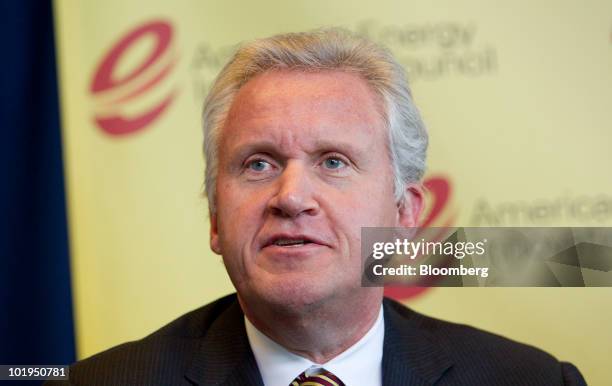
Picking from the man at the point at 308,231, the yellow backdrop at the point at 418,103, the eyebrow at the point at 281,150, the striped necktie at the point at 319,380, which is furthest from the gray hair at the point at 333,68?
the yellow backdrop at the point at 418,103

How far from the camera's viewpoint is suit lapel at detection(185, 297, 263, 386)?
225 cm

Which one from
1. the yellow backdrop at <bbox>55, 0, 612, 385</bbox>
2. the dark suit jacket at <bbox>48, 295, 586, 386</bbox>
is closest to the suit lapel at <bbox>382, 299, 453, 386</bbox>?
the dark suit jacket at <bbox>48, 295, 586, 386</bbox>

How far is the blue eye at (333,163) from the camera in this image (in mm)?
2186

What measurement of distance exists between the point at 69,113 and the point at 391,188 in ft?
3.93

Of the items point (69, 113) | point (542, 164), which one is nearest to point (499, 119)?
point (542, 164)

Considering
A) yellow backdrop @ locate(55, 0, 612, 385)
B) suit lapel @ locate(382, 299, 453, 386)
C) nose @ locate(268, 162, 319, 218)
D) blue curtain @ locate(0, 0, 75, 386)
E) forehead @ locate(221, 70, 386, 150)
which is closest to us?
nose @ locate(268, 162, 319, 218)

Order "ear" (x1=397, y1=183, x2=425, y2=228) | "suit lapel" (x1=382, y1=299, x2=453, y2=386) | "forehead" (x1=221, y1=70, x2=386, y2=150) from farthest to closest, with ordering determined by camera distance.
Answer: "ear" (x1=397, y1=183, x2=425, y2=228), "suit lapel" (x1=382, y1=299, x2=453, y2=386), "forehead" (x1=221, y1=70, x2=386, y2=150)

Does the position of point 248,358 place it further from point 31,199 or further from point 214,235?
point 31,199

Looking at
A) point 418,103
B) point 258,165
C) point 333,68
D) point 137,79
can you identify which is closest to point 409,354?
point 258,165

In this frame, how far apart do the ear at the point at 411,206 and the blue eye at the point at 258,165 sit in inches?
14.6

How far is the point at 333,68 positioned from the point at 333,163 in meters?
0.26

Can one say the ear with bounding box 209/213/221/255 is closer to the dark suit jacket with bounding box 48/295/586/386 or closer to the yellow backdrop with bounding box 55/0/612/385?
the dark suit jacket with bounding box 48/295/586/386

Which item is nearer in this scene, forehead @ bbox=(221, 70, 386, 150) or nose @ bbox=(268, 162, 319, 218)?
nose @ bbox=(268, 162, 319, 218)

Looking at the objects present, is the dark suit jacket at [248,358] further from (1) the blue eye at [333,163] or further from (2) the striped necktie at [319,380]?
(1) the blue eye at [333,163]
